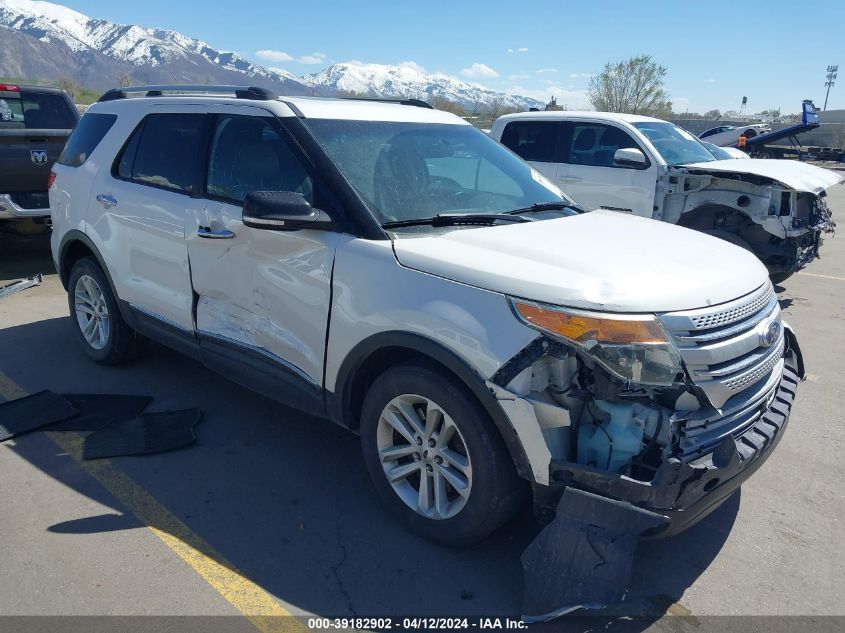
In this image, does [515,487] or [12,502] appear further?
[12,502]

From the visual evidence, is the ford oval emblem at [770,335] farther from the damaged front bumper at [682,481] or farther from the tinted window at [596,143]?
the tinted window at [596,143]

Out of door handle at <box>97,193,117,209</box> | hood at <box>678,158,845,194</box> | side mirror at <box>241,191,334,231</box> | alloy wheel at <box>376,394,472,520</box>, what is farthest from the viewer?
hood at <box>678,158,845,194</box>

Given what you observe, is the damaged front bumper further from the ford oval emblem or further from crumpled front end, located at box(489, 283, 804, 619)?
the ford oval emblem

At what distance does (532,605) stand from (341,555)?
90 centimetres

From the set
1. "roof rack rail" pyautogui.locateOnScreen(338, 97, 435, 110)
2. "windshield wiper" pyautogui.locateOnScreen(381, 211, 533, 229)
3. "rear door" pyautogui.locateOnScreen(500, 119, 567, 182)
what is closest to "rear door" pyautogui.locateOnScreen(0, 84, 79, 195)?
"roof rack rail" pyautogui.locateOnScreen(338, 97, 435, 110)

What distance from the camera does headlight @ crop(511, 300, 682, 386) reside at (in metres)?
2.47

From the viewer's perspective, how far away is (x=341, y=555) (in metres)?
2.98

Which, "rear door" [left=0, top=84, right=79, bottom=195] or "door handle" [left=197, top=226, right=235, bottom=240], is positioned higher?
"rear door" [left=0, top=84, right=79, bottom=195]

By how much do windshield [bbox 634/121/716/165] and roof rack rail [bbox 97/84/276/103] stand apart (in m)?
5.50

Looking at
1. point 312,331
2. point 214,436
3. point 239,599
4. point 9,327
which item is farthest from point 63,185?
point 239,599

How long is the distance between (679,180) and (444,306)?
587 centimetres

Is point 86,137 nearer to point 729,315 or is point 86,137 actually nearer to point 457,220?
point 457,220

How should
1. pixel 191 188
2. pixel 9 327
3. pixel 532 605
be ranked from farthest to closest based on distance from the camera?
pixel 9 327
pixel 191 188
pixel 532 605

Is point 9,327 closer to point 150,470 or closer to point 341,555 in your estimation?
point 150,470
